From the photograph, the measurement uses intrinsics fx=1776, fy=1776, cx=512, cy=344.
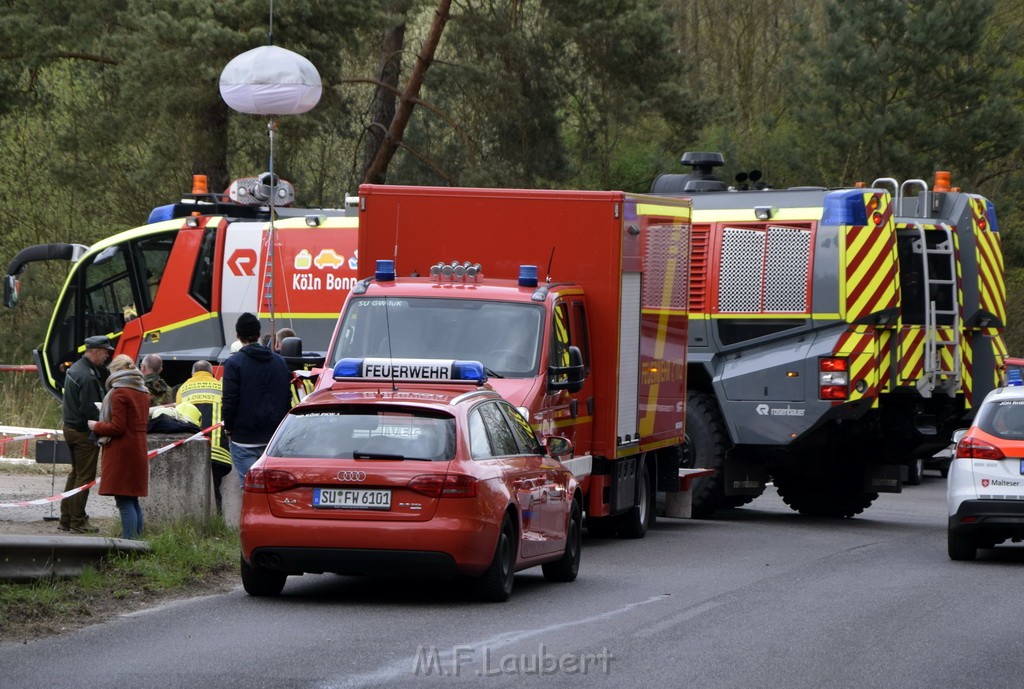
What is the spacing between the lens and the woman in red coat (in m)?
13.4

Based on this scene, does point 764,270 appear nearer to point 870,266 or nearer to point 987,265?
point 870,266

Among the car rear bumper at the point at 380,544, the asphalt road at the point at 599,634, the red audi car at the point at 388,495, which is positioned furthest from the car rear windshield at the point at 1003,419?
the car rear bumper at the point at 380,544

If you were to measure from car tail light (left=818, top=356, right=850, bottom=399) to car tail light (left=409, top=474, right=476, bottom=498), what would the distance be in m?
8.33

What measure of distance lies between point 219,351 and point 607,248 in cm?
774

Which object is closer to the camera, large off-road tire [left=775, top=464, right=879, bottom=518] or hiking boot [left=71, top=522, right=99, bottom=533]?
hiking boot [left=71, top=522, right=99, bottom=533]

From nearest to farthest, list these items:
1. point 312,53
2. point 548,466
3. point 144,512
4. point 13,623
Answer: point 13,623 → point 548,466 → point 144,512 → point 312,53

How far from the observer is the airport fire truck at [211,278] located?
71.6ft

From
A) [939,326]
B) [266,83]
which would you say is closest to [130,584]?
[266,83]

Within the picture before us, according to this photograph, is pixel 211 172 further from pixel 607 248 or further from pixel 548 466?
pixel 548 466

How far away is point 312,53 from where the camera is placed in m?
27.8

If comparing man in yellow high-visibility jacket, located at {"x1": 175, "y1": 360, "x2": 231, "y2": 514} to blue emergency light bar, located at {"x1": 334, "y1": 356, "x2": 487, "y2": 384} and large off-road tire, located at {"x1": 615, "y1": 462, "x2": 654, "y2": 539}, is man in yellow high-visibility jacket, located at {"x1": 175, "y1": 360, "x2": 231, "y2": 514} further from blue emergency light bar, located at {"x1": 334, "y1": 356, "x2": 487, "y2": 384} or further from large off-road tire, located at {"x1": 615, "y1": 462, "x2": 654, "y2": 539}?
large off-road tire, located at {"x1": 615, "y1": 462, "x2": 654, "y2": 539}

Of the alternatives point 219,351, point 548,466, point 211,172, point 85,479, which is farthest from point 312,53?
point 548,466

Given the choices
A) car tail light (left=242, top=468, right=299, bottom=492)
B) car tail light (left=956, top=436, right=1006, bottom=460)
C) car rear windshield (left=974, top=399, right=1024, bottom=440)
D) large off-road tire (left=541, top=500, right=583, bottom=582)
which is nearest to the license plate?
car tail light (left=242, top=468, right=299, bottom=492)

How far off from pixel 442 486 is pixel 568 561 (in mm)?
2242
